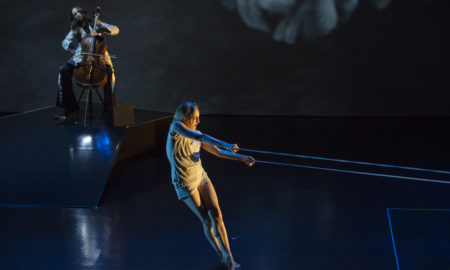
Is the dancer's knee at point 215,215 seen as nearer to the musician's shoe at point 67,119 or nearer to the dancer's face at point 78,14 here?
the musician's shoe at point 67,119

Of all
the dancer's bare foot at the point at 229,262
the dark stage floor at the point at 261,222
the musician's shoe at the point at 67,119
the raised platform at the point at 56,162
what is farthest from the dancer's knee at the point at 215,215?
the musician's shoe at the point at 67,119

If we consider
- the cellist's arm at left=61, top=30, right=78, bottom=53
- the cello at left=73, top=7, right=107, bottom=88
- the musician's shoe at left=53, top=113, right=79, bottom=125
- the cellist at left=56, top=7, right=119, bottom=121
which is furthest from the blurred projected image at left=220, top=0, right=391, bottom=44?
the musician's shoe at left=53, top=113, right=79, bottom=125

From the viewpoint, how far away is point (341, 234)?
401 cm

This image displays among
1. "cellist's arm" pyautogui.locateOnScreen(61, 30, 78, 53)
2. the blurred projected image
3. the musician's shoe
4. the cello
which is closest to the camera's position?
the musician's shoe

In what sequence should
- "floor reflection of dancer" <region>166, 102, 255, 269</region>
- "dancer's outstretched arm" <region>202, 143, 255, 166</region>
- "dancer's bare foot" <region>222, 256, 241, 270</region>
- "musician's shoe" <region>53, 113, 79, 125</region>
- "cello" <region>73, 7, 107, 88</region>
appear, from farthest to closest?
"cello" <region>73, 7, 107, 88</region>
"musician's shoe" <region>53, 113, 79, 125</region>
"dancer's bare foot" <region>222, 256, 241, 270</region>
"floor reflection of dancer" <region>166, 102, 255, 269</region>
"dancer's outstretched arm" <region>202, 143, 255, 166</region>

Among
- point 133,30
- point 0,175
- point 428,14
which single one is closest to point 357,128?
point 428,14

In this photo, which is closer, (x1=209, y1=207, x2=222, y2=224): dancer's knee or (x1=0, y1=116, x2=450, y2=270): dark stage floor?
(x1=209, y1=207, x2=222, y2=224): dancer's knee

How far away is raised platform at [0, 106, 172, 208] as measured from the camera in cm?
478

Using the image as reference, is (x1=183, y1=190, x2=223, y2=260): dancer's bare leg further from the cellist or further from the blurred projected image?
the blurred projected image

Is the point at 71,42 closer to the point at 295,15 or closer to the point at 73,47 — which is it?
the point at 73,47

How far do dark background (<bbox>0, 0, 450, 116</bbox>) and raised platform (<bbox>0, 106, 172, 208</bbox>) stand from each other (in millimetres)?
4995

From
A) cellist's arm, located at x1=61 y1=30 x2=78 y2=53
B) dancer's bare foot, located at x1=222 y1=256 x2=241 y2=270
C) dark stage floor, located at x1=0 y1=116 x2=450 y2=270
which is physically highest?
cellist's arm, located at x1=61 y1=30 x2=78 y2=53

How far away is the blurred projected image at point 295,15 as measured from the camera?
9.77m

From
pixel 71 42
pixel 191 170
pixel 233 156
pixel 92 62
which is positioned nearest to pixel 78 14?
pixel 71 42
